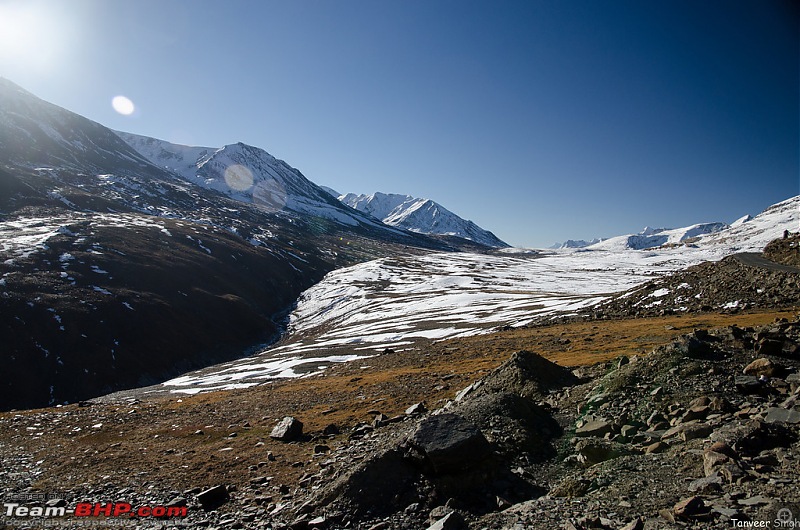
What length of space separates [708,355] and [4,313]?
368ft

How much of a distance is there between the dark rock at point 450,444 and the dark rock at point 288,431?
36.7ft

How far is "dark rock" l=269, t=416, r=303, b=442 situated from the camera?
73.4 ft

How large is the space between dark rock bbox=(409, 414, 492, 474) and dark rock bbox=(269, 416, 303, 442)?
11198mm

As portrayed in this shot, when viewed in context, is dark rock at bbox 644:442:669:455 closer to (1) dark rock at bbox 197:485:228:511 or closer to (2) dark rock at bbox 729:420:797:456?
(2) dark rock at bbox 729:420:797:456

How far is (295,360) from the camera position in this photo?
68.6 meters

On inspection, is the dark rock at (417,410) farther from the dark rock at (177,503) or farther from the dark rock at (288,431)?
the dark rock at (177,503)

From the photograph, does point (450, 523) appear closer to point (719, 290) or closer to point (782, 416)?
point (782, 416)

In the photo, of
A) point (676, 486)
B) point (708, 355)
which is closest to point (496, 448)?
point (676, 486)

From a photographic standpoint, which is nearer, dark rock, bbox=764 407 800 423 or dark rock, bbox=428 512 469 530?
dark rock, bbox=428 512 469 530

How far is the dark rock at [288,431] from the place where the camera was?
2236 centimetres

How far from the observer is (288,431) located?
22.5 metres

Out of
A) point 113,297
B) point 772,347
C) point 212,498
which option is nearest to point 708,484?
point 772,347

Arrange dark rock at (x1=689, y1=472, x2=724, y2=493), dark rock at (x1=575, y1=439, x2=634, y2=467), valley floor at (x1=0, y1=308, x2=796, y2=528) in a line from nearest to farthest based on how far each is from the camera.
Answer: dark rock at (x1=689, y1=472, x2=724, y2=493) < dark rock at (x1=575, y1=439, x2=634, y2=467) < valley floor at (x1=0, y1=308, x2=796, y2=528)

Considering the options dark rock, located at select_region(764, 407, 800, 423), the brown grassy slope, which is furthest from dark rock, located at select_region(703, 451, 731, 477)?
the brown grassy slope
